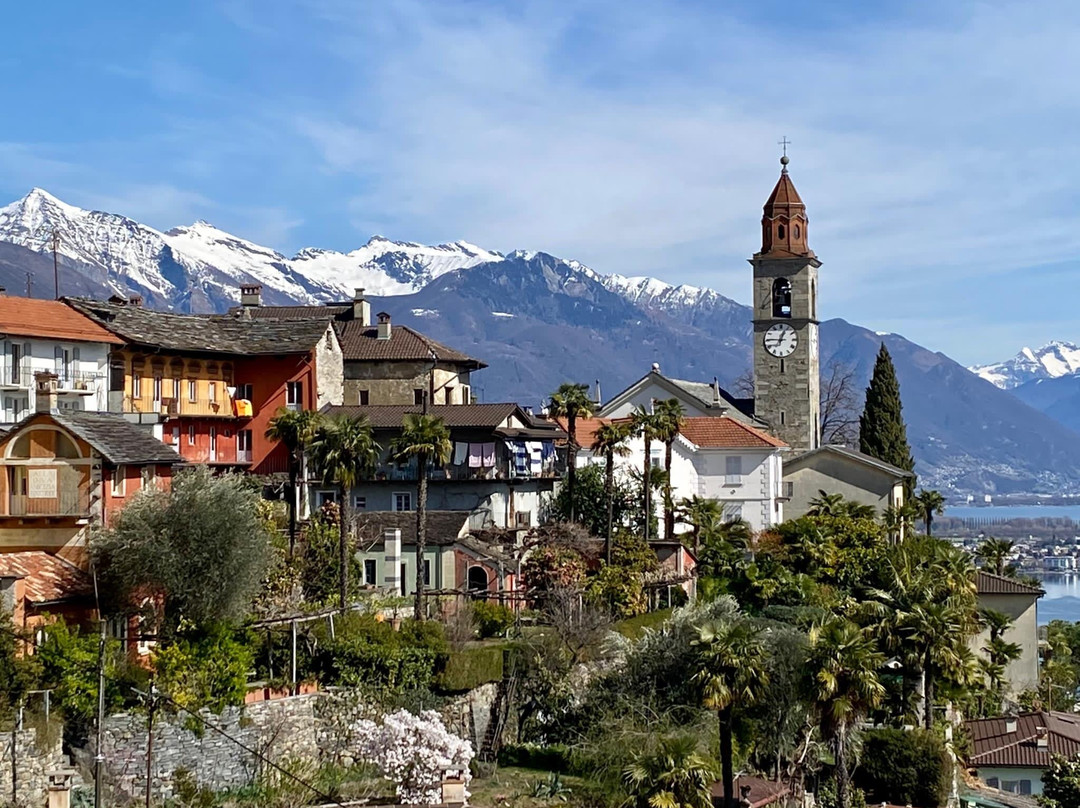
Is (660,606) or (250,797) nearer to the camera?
(250,797)

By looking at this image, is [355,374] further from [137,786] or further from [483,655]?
[137,786]

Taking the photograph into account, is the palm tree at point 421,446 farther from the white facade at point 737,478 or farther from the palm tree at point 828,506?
the white facade at point 737,478

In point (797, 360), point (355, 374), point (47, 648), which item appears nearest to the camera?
point (47, 648)

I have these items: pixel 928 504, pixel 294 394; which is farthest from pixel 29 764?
pixel 928 504

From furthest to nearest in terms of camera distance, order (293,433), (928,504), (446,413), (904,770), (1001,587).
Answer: (928,504)
(1001,587)
(446,413)
(293,433)
(904,770)

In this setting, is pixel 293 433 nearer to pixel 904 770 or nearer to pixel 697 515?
pixel 904 770

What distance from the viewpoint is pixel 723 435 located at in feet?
266

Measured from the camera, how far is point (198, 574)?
125 ft

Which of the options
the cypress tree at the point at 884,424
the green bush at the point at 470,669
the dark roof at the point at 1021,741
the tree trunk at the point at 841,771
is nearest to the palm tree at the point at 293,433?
the green bush at the point at 470,669

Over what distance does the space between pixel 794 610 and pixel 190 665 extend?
28.4 meters

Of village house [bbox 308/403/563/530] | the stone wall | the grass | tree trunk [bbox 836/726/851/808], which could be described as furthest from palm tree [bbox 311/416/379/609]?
tree trunk [bbox 836/726/851/808]

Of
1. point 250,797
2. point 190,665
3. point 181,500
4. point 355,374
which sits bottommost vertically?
point 250,797

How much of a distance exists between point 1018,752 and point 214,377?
35.6 meters

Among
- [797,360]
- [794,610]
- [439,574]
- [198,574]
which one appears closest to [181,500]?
[198,574]
